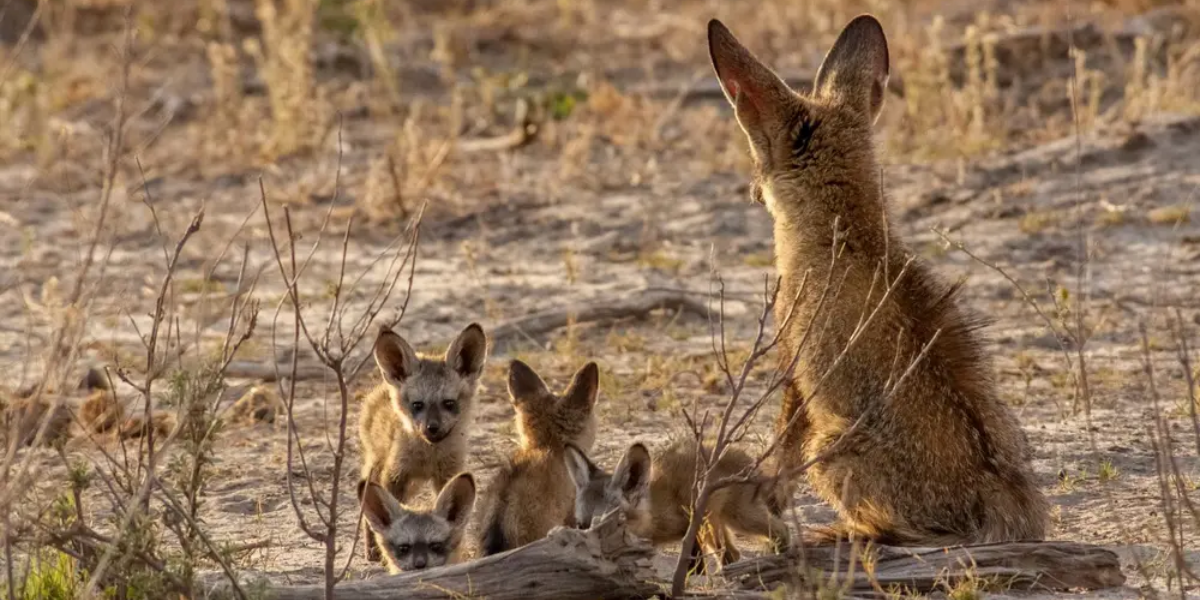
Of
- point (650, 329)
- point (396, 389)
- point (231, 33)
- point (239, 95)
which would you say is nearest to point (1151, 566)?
point (396, 389)

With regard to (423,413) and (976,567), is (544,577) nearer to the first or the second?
(976,567)

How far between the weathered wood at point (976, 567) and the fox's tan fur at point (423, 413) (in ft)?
6.74

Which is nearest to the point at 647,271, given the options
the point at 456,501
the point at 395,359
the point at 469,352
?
the point at 469,352

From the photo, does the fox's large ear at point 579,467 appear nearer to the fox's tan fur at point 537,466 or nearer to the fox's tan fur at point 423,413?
the fox's tan fur at point 537,466

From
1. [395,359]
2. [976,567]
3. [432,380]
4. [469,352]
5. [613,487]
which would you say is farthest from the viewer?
[469,352]

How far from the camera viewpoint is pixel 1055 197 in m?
12.7

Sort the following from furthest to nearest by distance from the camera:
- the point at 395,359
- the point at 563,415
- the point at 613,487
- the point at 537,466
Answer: the point at 395,359, the point at 563,415, the point at 537,466, the point at 613,487

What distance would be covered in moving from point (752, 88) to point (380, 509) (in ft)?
6.93

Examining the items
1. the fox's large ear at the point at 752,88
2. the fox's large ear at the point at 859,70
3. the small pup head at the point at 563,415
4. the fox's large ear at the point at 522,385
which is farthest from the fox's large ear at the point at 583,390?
the fox's large ear at the point at 859,70

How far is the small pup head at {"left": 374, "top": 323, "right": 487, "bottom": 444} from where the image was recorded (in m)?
7.99

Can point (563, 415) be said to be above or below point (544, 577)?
above

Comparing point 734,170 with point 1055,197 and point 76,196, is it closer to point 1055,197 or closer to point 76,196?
point 1055,197

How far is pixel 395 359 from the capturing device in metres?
8.24

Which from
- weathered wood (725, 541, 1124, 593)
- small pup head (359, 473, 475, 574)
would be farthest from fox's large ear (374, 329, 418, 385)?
weathered wood (725, 541, 1124, 593)
